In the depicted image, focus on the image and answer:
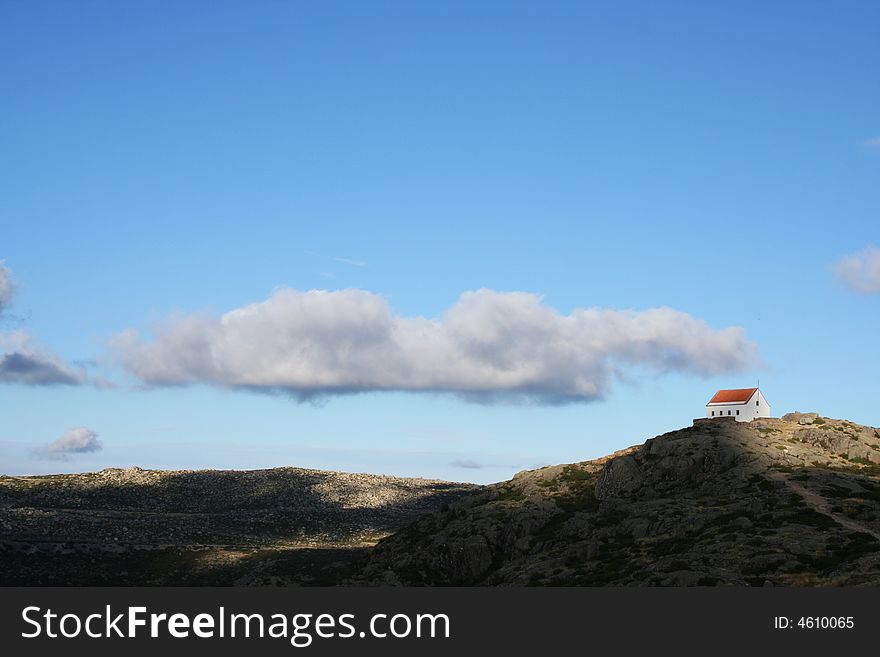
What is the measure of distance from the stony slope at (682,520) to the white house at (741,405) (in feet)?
15.6

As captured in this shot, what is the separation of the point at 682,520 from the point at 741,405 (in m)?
49.8

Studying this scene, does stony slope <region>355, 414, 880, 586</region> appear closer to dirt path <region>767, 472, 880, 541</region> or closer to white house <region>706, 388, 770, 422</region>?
dirt path <region>767, 472, 880, 541</region>

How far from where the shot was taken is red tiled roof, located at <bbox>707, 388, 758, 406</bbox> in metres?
140

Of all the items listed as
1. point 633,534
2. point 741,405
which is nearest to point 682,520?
point 633,534

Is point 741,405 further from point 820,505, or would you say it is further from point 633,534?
point 633,534

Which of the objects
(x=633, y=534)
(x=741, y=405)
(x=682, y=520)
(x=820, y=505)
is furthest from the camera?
(x=741, y=405)

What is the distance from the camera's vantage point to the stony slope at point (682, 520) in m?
78.7

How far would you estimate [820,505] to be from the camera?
314ft

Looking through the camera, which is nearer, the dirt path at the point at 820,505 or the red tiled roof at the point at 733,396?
the dirt path at the point at 820,505

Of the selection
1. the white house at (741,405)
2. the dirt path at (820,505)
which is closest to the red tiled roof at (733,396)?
the white house at (741,405)

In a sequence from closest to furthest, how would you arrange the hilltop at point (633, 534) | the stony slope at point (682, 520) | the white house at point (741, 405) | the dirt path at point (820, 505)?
the stony slope at point (682, 520), the hilltop at point (633, 534), the dirt path at point (820, 505), the white house at point (741, 405)

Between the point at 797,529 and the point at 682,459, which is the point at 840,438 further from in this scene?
the point at 797,529

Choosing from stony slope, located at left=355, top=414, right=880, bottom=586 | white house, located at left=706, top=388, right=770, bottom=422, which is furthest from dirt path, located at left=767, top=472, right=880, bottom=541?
white house, located at left=706, top=388, right=770, bottom=422

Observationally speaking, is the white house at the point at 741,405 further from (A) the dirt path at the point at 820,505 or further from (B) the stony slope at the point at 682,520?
(A) the dirt path at the point at 820,505
